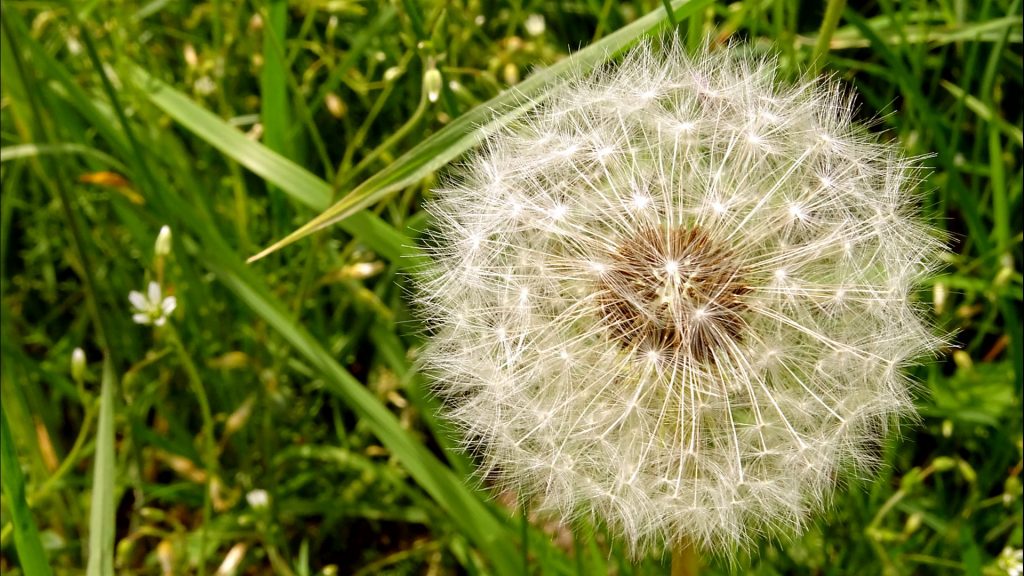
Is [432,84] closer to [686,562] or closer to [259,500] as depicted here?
[686,562]

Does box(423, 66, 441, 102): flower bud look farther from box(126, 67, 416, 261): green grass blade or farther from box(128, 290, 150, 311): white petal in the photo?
box(128, 290, 150, 311): white petal

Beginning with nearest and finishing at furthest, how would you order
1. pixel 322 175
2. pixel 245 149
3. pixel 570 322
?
1. pixel 570 322
2. pixel 245 149
3. pixel 322 175

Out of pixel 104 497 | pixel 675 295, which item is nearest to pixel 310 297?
pixel 104 497

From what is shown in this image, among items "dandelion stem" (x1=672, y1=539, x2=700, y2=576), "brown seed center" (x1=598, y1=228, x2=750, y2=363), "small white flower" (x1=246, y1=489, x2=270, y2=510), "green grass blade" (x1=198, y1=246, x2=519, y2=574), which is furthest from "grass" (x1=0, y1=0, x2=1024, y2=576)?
"brown seed center" (x1=598, y1=228, x2=750, y2=363)

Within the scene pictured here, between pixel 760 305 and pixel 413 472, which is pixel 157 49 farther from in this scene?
pixel 760 305

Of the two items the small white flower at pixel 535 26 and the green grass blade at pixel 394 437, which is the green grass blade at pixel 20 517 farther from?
the small white flower at pixel 535 26

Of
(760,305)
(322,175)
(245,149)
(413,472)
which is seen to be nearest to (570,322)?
(760,305)

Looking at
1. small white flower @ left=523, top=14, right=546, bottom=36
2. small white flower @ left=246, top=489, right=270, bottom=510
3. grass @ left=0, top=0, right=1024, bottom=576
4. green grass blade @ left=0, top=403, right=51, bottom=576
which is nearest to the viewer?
green grass blade @ left=0, top=403, right=51, bottom=576
